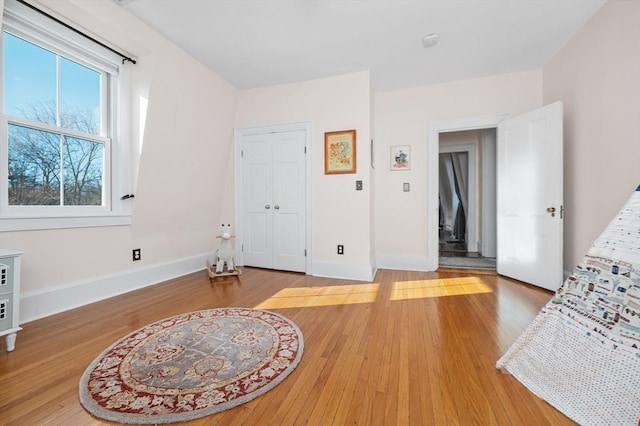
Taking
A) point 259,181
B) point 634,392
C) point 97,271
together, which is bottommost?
point 634,392

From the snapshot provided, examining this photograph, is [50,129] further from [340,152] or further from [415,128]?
[415,128]

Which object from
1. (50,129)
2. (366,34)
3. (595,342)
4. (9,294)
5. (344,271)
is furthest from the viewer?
(344,271)

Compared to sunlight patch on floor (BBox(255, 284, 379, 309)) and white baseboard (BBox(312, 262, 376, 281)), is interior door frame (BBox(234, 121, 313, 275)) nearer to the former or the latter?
white baseboard (BBox(312, 262, 376, 281))

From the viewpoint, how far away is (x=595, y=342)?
1251 mm

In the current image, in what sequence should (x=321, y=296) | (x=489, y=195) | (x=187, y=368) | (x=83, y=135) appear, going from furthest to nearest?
(x=489, y=195) < (x=321, y=296) < (x=83, y=135) < (x=187, y=368)

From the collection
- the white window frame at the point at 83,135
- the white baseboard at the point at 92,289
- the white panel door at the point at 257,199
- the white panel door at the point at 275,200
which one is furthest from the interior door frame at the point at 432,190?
the white window frame at the point at 83,135

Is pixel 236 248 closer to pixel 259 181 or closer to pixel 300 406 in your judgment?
pixel 259 181

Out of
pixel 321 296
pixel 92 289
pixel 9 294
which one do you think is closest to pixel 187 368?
pixel 9 294

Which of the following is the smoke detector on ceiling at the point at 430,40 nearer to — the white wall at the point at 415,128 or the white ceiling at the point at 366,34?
the white ceiling at the point at 366,34

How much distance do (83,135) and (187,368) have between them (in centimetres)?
230

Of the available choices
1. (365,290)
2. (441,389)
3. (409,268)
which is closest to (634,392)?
(441,389)

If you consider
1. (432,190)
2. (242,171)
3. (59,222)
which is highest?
(242,171)

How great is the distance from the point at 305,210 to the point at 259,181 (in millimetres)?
843

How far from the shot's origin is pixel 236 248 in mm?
3963
